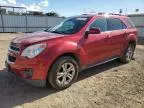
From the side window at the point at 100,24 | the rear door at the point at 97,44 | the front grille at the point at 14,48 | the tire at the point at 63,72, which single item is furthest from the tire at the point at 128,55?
the front grille at the point at 14,48

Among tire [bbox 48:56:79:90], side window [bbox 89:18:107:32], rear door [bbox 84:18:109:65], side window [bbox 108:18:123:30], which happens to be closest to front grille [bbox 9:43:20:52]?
tire [bbox 48:56:79:90]

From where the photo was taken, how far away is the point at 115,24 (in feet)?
22.0

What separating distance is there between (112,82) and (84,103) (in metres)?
1.46

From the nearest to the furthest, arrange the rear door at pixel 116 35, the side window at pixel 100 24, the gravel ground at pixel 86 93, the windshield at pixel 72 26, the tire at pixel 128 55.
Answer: the gravel ground at pixel 86 93 → the windshield at pixel 72 26 → the side window at pixel 100 24 → the rear door at pixel 116 35 → the tire at pixel 128 55

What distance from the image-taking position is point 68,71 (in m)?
5.10

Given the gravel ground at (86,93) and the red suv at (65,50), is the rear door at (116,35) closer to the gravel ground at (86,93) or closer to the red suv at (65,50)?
the red suv at (65,50)

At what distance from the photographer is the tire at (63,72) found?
4707 mm

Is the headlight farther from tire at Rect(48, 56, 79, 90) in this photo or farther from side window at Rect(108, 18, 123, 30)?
side window at Rect(108, 18, 123, 30)

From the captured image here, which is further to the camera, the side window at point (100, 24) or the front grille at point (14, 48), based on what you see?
the side window at point (100, 24)

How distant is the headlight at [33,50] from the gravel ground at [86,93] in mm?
944

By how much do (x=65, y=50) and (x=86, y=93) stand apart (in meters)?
1.10

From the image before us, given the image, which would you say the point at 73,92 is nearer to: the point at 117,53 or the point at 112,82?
the point at 112,82

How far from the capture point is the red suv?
14.8ft

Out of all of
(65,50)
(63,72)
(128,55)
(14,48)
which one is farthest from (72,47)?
(128,55)
